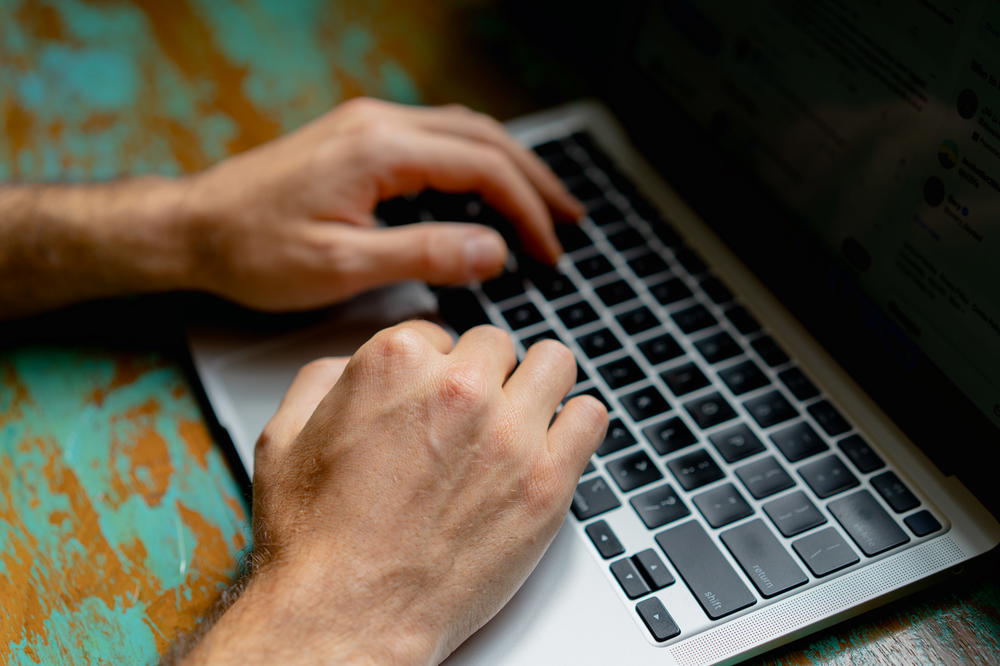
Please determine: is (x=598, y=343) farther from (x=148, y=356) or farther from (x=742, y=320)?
(x=148, y=356)

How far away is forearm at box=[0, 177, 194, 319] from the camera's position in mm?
697

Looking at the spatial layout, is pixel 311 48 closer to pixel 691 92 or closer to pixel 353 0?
pixel 353 0

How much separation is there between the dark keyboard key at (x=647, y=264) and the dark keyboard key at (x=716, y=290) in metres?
0.04

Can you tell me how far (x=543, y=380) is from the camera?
57cm

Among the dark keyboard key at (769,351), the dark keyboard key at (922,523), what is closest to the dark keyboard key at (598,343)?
the dark keyboard key at (769,351)

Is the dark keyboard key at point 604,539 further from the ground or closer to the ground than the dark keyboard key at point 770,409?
closer to the ground

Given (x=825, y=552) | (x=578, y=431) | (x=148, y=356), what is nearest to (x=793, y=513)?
(x=825, y=552)

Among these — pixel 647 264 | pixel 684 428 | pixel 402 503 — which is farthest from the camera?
pixel 647 264

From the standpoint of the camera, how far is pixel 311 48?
0.96 meters

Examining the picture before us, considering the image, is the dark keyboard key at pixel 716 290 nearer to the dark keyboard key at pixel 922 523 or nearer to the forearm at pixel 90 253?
the dark keyboard key at pixel 922 523

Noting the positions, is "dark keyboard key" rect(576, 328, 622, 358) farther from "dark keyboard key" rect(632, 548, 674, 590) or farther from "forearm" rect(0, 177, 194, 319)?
"forearm" rect(0, 177, 194, 319)

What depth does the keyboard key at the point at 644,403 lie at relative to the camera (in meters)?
0.61

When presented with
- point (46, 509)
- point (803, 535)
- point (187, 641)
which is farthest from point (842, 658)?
point (46, 509)

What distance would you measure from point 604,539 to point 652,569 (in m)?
0.04
